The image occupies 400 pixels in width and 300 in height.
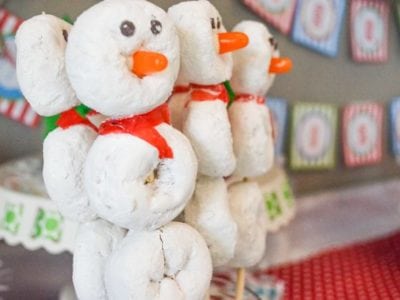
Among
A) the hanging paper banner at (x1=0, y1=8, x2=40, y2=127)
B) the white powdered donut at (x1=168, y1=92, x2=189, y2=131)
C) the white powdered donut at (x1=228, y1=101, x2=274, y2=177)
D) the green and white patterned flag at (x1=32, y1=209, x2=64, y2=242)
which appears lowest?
the green and white patterned flag at (x1=32, y1=209, x2=64, y2=242)

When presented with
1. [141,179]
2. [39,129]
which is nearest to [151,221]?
[141,179]

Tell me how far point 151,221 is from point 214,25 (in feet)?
0.60

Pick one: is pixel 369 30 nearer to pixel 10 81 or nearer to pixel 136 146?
pixel 10 81

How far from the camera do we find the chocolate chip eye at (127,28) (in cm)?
48

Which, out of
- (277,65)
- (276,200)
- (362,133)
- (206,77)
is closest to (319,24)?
(362,133)

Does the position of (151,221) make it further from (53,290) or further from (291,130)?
(291,130)

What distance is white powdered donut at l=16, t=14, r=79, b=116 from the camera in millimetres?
512

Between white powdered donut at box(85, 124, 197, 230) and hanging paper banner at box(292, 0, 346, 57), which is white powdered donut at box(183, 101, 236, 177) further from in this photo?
hanging paper banner at box(292, 0, 346, 57)

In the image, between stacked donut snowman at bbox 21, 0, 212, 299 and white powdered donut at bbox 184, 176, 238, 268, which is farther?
white powdered donut at bbox 184, 176, 238, 268

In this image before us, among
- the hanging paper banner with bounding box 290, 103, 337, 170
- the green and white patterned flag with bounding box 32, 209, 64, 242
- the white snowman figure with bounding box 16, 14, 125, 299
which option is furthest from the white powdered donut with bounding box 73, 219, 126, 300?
the hanging paper banner with bounding box 290, 103, 337, 170

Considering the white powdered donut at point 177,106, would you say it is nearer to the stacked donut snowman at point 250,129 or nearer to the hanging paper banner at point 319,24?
the stacked donut snowman at point 250,129

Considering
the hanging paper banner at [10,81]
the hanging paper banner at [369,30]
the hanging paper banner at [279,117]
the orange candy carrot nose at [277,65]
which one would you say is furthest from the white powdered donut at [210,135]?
the hanging paper banner at [369,30]

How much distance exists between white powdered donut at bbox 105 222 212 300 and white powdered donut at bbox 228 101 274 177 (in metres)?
0.11

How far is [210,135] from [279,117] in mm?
542
